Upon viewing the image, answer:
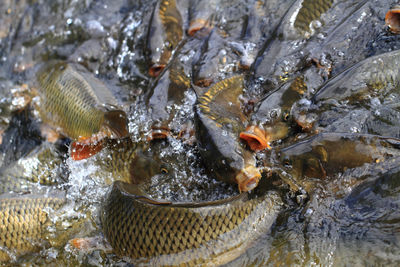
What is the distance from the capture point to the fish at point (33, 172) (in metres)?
3.41

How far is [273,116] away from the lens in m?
2.88

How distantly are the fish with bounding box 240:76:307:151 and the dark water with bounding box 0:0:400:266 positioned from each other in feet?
0.23

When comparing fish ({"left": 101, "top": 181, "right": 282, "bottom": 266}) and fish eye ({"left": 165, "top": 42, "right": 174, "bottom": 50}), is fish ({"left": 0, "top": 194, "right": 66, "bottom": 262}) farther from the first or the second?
fish eye ({"left": 165, "top": 42, "right": 174, "bottom": 50})

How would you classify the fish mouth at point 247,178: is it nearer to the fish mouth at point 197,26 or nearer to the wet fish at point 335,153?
the wet fish at point 335,153

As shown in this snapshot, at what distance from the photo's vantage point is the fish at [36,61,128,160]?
3156mm

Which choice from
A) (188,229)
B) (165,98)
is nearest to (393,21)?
(165,98)

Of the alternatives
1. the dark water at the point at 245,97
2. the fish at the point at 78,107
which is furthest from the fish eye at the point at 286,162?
the fish at the point at 78,107

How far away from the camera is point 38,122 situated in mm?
3953

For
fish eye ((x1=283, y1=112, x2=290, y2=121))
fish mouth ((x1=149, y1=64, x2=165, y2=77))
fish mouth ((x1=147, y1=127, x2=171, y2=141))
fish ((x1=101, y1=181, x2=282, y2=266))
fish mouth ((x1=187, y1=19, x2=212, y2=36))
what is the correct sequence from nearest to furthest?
fish ((x1=101, y1=181, x2=282, y2=266)), fish eye ((x1=283, y1=112, x2=290, y2=121)), fish mouth ((x1=147, y1=127, x2=171, y2=141)), fish mouth ((x1=149, y1=64, x2=165, y2=77)), fish mouth ((x1=187, y1=19, x2=212, y2=36))

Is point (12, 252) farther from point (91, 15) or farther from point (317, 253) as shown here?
point (91, 15)

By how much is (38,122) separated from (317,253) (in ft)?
9.56

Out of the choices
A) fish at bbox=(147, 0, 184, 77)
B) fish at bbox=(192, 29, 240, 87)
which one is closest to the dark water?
fish at bbox=(192, 29, 240, 87)

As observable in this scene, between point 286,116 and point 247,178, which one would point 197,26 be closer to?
point 286,116

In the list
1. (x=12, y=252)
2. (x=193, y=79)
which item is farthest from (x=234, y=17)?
(x=12, y=252)
